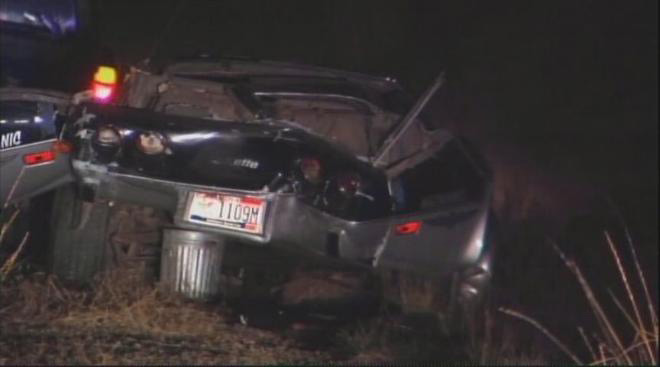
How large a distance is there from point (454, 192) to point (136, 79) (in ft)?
6.64

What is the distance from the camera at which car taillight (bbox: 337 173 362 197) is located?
20.6 feet

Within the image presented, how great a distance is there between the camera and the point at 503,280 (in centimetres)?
905

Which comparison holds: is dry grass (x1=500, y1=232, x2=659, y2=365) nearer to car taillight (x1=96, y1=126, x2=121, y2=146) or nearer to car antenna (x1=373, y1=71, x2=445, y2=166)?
car antenna (x1=373, y1=71, x2=445, y2=166)

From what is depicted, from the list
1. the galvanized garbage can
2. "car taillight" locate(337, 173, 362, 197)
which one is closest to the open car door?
"car taillight" locate(337, 173, 362, 197)

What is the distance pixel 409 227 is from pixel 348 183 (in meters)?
0.58

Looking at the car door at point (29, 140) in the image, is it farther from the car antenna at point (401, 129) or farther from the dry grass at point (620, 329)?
the dry grass at point (620, 329)

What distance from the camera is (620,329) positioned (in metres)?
8.38

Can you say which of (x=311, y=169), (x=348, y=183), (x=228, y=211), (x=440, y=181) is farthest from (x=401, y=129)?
(x=228, y=211)

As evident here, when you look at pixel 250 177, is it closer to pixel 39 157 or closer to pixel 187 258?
pixel 187 258

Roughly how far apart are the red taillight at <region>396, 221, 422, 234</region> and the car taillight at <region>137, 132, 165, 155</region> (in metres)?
1.42

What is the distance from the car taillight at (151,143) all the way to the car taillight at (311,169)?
714mm

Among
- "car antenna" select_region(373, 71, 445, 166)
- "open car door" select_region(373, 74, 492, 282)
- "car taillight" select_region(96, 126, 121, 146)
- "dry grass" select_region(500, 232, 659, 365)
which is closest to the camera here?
"dry grass" select_region(500, 232, 659, 365)

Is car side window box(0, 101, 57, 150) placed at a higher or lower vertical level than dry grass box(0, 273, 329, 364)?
higher

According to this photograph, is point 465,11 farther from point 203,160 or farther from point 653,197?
point 203,160
